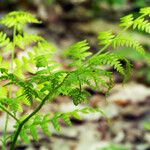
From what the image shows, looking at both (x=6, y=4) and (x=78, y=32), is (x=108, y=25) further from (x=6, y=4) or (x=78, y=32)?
(x=6, y=4)

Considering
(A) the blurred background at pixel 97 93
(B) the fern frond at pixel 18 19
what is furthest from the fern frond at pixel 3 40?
(A) the blurred background at pixel 97 93

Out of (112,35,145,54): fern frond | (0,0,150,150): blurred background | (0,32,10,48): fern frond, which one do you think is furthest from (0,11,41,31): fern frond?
(112,35,145,54): fern frond

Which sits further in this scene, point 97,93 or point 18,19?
point 97,93

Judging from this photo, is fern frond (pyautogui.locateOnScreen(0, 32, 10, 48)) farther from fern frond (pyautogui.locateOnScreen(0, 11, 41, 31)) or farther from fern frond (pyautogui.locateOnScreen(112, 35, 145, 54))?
fern frond (pyautogui.locateOnScreen(112, 35, 145, 54))

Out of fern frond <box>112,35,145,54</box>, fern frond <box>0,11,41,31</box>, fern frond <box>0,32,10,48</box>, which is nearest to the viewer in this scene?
fern frond <box>112,35,145,54</box>

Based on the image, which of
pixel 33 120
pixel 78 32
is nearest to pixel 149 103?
pixel 78 32

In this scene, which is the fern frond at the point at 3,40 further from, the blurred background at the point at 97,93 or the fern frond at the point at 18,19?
the blurred background at the point at 97,93

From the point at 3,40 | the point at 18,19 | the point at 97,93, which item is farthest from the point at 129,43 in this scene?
the point at 97,93

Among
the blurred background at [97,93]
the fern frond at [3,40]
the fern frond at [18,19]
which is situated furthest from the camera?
the blurred background at [97,93]

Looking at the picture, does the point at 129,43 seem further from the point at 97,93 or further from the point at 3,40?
the point at 97,93
